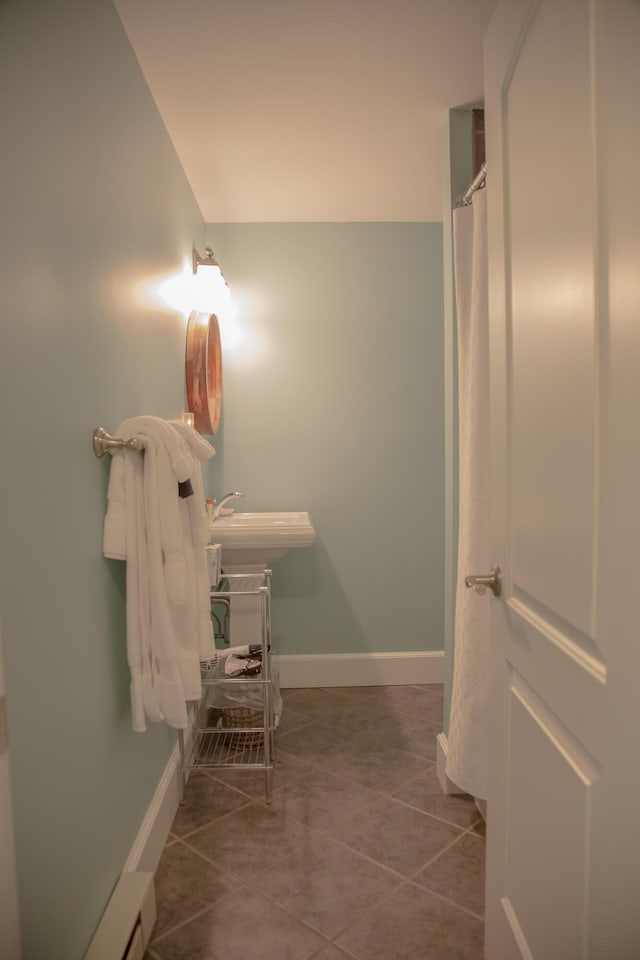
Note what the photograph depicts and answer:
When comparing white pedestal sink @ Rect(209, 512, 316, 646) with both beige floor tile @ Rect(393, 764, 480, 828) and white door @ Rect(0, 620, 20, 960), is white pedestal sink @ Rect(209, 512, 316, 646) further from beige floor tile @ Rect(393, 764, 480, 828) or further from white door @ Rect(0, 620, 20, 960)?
white door @ Rect(0, 620, 20, 960)

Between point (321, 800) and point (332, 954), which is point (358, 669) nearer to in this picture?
point (321, 800)

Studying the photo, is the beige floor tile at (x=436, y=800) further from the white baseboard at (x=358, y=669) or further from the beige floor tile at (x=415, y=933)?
the white baseboard at (x=358, y=669)

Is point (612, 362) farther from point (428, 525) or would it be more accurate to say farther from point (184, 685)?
point (428, 525)

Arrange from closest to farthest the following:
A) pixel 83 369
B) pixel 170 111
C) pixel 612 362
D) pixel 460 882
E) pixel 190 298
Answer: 1. pixel 612 362
2. pixel 83 369
3. pixel 460 882
4. pixel 170 111
5. pixel 190 298

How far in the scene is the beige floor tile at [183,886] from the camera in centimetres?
158

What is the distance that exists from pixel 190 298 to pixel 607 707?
2.28 m

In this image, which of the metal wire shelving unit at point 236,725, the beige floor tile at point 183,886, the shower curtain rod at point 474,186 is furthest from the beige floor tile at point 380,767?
the shower curtain rod at point 474,186

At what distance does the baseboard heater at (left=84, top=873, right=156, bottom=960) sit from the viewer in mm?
1268

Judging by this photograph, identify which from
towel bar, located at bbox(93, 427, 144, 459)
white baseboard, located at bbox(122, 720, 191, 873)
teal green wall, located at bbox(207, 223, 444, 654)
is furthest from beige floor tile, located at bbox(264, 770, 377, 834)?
towel bar, located at bbox(93, 427, 144, 459)

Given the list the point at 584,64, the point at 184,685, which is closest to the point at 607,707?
the point at 584,64

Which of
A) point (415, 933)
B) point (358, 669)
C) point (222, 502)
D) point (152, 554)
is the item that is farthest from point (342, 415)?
point (415, 933)

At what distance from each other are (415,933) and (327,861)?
36cm

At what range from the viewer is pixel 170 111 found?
2045 millimetres

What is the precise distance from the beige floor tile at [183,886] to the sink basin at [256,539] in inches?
43.0
